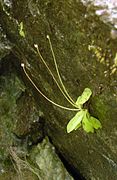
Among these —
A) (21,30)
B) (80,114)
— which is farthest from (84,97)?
(21,30)

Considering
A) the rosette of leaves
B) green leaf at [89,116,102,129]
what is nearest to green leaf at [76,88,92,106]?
the rosette of leaves

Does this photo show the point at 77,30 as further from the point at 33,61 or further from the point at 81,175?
the point at 81,175

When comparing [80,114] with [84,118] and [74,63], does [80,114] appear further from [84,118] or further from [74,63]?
[74,63]

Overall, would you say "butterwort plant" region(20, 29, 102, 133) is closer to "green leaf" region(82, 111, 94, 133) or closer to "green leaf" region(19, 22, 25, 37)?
"green leaf" region(82, 111, 94, 133)

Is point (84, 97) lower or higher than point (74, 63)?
lower

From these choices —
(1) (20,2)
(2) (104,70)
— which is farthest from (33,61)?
(2) (104,70)

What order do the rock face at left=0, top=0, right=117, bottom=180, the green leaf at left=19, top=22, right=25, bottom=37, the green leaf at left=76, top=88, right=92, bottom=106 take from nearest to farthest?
1. the rock face at left=0, top=0, right=117, bottom=180
2. the green leaf at left=76, top=88, right=92, bottom=106
3. the green leaf at left=19, top=22, right=25, bottom=37

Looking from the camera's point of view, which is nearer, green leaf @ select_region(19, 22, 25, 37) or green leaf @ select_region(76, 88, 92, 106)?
green leaf @ select_region(76, 88, 92, 106)

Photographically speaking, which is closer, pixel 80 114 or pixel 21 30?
pixel 80 114
